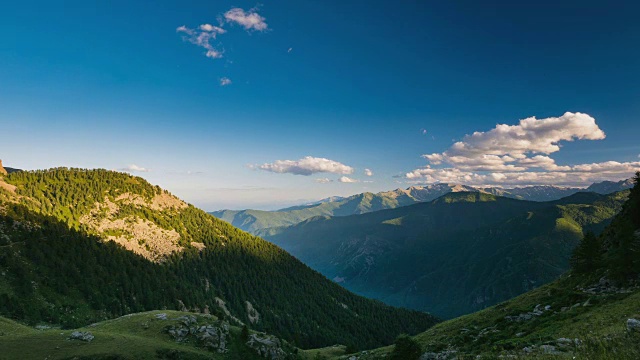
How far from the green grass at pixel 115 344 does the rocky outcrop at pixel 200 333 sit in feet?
4.17

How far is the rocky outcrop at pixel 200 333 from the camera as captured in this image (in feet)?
200

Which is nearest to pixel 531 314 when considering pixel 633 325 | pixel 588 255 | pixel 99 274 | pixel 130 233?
pixel 588 255

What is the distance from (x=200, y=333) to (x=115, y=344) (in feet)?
61.2

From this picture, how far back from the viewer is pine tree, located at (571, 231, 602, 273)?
5530 cm

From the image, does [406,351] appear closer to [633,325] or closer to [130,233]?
[633,325]

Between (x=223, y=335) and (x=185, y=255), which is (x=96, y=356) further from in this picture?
(x=185, y=255)

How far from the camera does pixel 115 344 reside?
4781 cm

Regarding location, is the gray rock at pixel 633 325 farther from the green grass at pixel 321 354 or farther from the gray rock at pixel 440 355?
the green grass at pixel 321 354

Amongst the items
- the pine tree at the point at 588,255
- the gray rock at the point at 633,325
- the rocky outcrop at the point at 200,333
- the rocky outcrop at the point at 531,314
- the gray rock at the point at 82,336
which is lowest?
the rocky outcrop at the point at 200,333

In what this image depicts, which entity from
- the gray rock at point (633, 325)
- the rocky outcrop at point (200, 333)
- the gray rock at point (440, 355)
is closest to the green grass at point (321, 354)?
the rocky outcrop at point (200, 333)

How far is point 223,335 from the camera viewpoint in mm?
66812

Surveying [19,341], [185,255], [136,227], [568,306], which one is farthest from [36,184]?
[568,306]

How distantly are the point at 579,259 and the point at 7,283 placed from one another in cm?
15002

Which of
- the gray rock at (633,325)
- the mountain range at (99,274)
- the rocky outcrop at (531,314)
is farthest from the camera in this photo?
the mountain range at (99,274)
